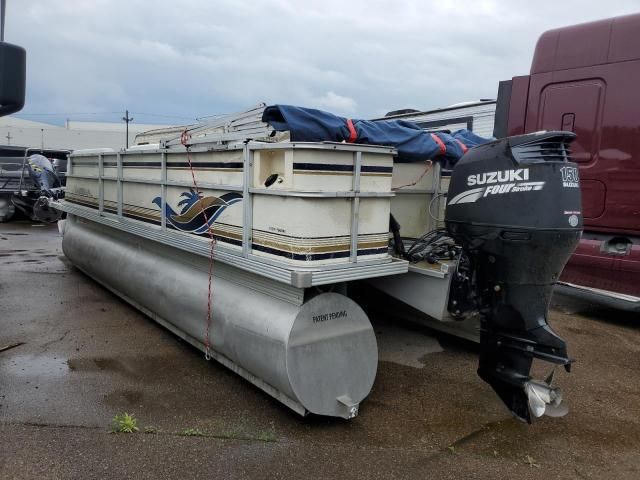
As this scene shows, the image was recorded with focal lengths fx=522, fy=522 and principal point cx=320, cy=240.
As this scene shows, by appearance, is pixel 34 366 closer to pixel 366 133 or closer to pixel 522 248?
pixel 366 133

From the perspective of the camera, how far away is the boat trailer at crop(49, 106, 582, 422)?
117 inches

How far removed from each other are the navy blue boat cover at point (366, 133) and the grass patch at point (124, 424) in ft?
6.70

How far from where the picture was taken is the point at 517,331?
3.00m

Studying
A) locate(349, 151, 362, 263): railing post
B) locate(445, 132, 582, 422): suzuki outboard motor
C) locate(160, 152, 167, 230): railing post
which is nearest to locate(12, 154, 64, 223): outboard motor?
locate(160, 152, 167, 230): railing post

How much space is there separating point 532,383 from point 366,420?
1.06m

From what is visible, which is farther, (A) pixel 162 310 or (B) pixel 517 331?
(A) pixel 162 310

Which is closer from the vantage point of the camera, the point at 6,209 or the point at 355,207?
the point at 355,207

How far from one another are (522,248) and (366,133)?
1.42 metres

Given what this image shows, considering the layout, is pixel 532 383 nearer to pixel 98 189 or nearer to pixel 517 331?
pixel 517 331

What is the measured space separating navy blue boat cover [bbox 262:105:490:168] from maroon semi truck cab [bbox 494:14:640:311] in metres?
1.79

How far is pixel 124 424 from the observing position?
10.4ft

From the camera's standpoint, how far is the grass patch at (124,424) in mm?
3131

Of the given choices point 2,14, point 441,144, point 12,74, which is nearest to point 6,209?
point 2,14

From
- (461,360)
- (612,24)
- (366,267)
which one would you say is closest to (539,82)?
(612,24)
